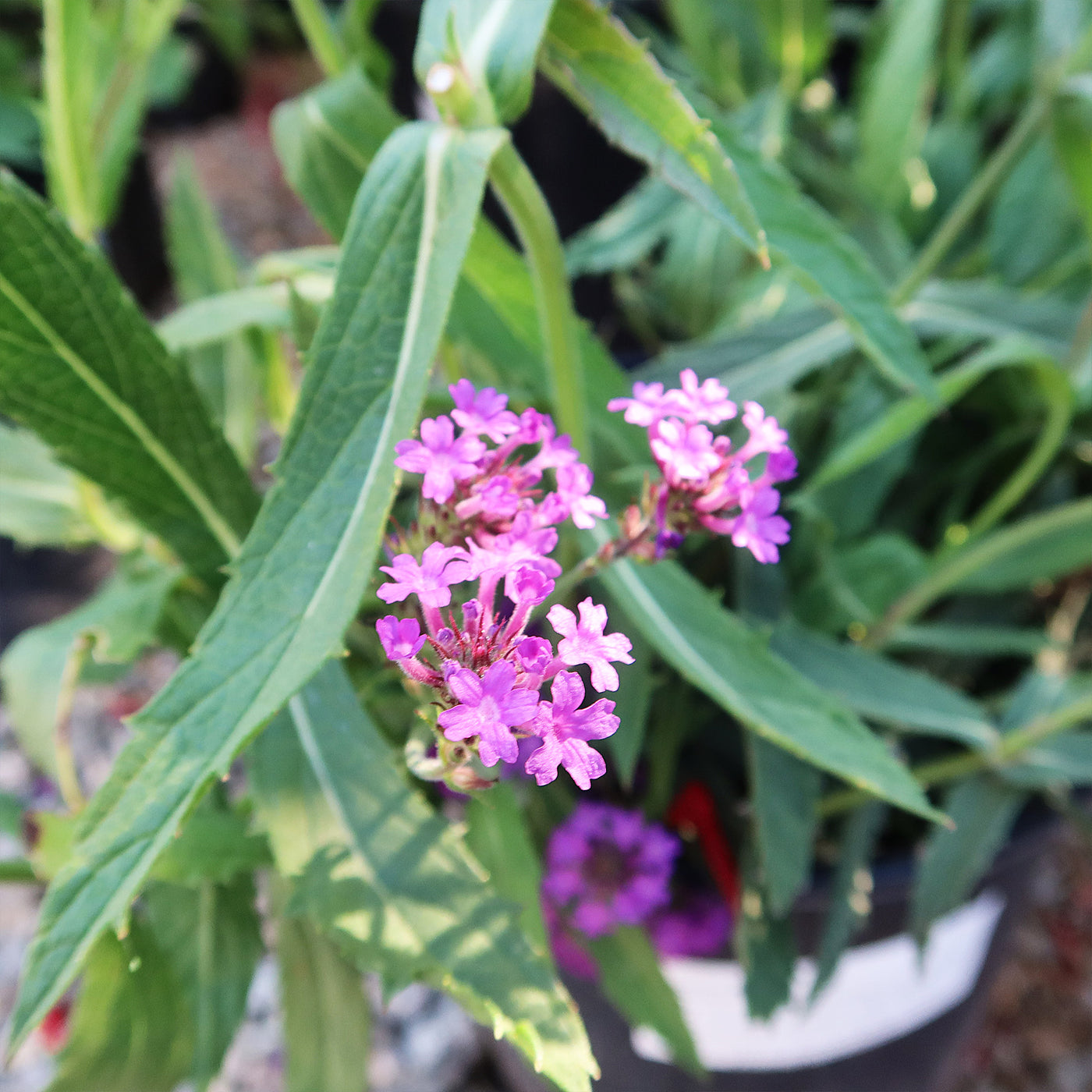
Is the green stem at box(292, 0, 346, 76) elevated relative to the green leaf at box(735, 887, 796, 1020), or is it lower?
elevated

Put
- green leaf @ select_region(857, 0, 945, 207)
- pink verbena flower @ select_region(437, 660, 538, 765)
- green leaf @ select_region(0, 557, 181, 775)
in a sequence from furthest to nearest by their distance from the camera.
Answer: green leaf @ select_region(857, 0, 945, 207) < green leaf @ select_region(0, 557, 181, 775) < pink verbena flower @ select_region(437, 660, 538, 765)

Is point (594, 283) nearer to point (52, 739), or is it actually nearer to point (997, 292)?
point (997, 292)

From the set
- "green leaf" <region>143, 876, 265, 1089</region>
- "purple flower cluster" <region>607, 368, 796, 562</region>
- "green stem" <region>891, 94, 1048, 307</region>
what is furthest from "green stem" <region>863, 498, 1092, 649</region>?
"green leaf" <region>143, 876, 265, 1089</region>

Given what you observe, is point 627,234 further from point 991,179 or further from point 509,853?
point 509,853

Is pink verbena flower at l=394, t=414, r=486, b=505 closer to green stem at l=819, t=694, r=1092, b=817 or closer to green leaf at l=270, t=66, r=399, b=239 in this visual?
green leaf at l=270, t=66, r=399, b=239

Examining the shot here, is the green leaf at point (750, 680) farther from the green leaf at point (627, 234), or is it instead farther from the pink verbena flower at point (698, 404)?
the green leaf at point (627, 234)

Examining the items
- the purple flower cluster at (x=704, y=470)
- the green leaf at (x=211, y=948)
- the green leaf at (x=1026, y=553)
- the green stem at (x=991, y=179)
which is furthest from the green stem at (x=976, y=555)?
the green leaf at (x=211, y=948)
